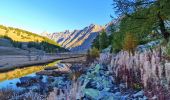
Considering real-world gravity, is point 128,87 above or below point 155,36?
below

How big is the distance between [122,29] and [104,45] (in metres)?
73.8

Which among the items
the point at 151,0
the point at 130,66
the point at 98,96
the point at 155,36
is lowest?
the point at 98,96

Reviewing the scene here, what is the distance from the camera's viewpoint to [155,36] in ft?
101

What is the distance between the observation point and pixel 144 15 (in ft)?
96.6

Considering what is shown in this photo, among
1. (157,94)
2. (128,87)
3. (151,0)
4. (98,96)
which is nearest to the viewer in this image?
(157,94)

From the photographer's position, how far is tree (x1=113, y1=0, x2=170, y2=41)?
90.8ft

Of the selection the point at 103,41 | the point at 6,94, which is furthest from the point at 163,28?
the point at 103,41

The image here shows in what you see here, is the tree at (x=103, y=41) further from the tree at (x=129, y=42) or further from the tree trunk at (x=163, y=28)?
the tree trunk at (x=163, y=28)

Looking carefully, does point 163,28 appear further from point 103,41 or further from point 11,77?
point 103,41

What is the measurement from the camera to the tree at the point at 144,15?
27.7 metres

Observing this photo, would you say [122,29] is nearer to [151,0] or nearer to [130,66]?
[151,0]

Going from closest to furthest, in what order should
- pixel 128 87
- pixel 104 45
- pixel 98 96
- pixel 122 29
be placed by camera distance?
pixel 98 96 < pixel 128 87 < pixel 122 29 < pixel 104 45

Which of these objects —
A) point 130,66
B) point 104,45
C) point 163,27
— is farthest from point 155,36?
point 104,45

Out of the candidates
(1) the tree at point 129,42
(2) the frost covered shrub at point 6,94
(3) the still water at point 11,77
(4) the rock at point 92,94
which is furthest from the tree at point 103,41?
(4) the rock at point 92,94
